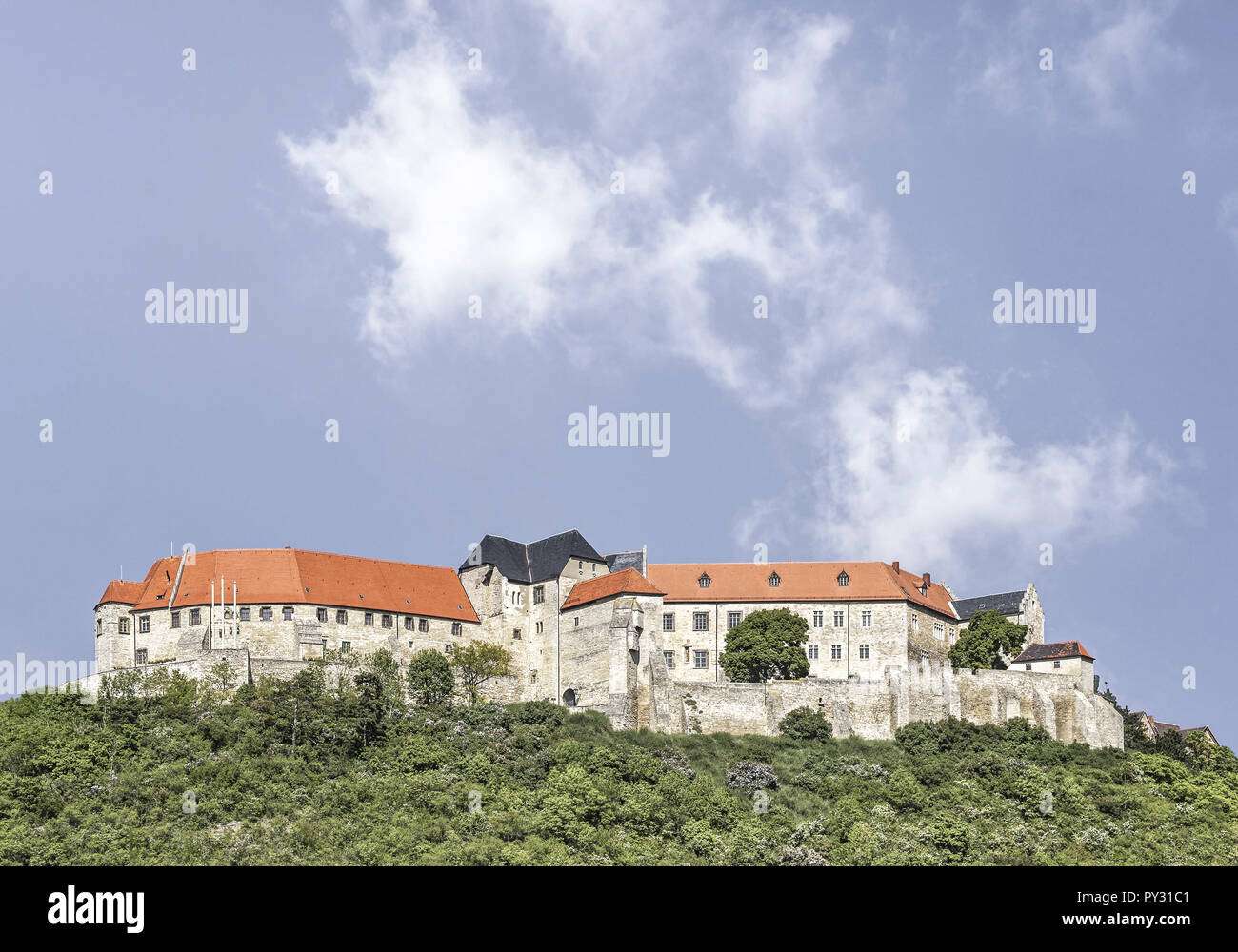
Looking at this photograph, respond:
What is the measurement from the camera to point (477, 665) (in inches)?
3386

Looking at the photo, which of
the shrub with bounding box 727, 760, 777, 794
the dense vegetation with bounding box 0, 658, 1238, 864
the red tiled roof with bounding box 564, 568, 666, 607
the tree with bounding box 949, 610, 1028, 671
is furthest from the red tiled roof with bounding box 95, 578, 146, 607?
the tree with bounding box 949, 610, 1028, 671

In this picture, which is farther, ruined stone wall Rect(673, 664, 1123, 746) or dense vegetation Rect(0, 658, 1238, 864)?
ruined stone wall Rect(673, 664, 1123, 746)

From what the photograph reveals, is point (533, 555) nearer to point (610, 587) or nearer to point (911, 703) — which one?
point (610, 587)

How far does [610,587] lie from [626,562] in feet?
25.9

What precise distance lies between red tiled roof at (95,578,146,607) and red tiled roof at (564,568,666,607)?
26748mm

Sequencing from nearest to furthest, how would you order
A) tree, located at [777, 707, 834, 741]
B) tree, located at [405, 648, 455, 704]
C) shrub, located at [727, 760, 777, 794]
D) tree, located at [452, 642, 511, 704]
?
shrub, located at [727, 760, 777, 794]
tree, located at [405, 648, 455, 704]
tree, located at [777, 707, 834, 741]
tree, located at [452, 642, 511, 704]

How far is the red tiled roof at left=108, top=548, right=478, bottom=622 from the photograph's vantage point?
8544cm

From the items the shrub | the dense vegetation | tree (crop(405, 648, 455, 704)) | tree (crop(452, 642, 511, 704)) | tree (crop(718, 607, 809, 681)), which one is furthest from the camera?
tree (crop(718, 607, 809, 681))

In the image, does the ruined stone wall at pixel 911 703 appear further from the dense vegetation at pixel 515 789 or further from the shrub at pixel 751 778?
the shrub at pixel 751 778

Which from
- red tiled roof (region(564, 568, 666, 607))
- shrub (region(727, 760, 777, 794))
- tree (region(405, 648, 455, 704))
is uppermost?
red tiled roof (region(564, 568, 666, 607))

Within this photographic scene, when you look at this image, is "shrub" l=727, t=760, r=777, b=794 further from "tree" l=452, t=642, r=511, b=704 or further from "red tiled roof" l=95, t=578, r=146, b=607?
"red tiled roof" l=95, t=578, r=146, b=607

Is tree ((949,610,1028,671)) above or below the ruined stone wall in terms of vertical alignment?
above
